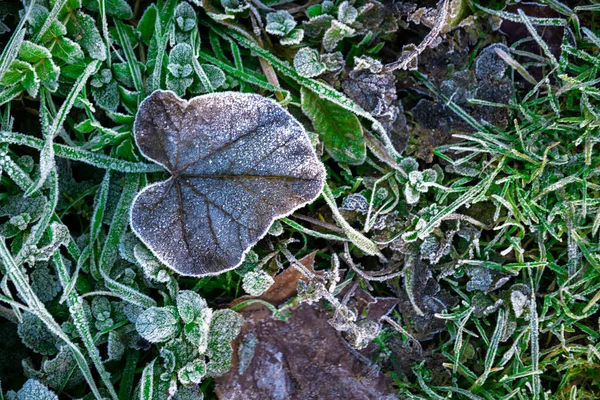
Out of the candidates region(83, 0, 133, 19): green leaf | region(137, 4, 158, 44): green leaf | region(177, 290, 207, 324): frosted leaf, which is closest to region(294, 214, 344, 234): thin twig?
region(177, 290, 207, 324): frosted leaf

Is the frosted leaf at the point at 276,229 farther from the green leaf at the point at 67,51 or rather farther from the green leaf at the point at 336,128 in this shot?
the green leaf at the point at 67,51

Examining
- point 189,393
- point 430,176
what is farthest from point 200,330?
point 430,176

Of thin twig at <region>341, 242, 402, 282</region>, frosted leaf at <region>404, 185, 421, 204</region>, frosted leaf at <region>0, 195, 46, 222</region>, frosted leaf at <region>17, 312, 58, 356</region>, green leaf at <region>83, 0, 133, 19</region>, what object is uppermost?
green leaf at <region>83, 0, 133, 19</region>

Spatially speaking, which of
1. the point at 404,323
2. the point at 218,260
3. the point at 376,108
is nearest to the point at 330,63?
the point at 376,108

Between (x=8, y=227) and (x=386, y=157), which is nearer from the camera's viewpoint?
(x=8, y=227)

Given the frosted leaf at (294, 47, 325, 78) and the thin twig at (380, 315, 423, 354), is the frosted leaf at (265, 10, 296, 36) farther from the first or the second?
the thin twig at (380, 315, 423, 354)

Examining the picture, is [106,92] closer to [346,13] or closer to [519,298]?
[346,13]

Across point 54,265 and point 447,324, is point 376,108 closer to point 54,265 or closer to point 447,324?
point 447,324
